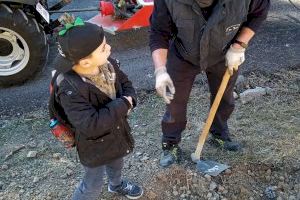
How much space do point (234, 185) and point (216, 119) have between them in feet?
1.68

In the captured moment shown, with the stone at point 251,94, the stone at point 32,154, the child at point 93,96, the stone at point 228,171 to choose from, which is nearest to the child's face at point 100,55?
the child at point 93,96

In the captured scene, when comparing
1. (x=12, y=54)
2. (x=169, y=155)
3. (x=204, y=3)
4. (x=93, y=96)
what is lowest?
(x=12, y=54)

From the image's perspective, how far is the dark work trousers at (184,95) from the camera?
2832 mm

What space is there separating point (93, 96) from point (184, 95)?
0.88m

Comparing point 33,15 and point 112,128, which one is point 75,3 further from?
point 112,128

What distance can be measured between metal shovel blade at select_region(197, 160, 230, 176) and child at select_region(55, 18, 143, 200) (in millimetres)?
804

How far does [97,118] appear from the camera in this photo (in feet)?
7.12

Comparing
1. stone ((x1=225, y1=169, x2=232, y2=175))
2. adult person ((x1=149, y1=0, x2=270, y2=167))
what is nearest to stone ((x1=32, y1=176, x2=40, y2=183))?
adult person ((x1=149, y1=0, x2=270, y2=167))

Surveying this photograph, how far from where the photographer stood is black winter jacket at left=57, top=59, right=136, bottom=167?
2146mm

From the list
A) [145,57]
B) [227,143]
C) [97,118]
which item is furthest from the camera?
[145,57]

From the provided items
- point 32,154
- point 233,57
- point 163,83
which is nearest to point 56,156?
point 32,154

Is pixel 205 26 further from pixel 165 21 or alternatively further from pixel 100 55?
pixel 100 55

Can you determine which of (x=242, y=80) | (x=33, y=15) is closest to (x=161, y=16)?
(x=242, y=80)

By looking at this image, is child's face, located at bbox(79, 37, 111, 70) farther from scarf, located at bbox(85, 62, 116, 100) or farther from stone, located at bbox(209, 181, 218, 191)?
stone, located at bbox(209, 181, 218, 191)
